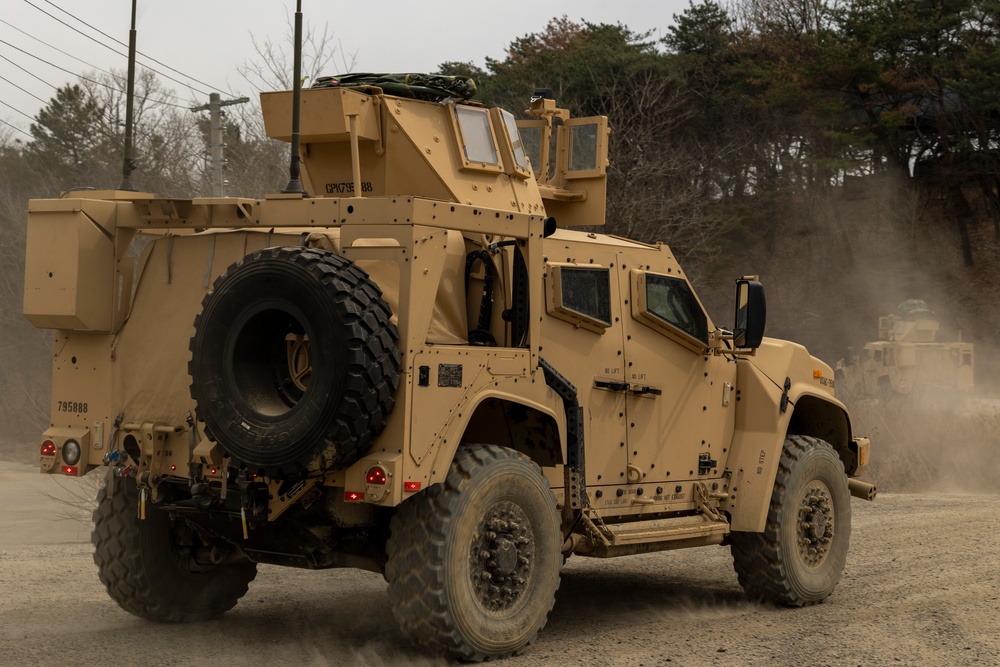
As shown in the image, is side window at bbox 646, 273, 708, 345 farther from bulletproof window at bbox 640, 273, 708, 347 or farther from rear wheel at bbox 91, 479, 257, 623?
rear wheel at bbox 91, 479, 257, 623

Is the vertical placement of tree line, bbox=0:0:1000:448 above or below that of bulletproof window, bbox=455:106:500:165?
above

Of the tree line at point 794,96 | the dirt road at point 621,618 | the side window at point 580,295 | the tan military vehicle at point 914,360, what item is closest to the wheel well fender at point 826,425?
the dirt road at point 621,618

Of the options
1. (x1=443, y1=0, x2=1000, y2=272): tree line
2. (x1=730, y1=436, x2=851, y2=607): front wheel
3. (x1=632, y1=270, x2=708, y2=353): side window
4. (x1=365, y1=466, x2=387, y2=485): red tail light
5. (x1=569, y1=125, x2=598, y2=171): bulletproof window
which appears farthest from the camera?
(x1=443, y1=0, x2=1000, y2=272): tree line

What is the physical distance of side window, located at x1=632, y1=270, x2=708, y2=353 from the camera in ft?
29.3

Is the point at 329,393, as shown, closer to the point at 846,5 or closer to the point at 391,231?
the point at 391,231

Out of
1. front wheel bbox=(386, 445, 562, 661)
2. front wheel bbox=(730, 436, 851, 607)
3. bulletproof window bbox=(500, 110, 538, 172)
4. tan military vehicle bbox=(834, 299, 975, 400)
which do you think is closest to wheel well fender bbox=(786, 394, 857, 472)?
front wheel bbox=(730, 436, 851, 607)

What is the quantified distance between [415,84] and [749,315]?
2.73 metres

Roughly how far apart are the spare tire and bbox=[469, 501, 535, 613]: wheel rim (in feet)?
3.12

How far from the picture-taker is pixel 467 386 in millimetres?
7211

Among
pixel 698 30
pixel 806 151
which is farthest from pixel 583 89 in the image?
pixel 806 151

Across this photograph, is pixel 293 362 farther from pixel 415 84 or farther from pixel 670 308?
pixel 670 308

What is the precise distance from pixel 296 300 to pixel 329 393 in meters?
0.52

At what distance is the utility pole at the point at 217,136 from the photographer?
69.1 ft

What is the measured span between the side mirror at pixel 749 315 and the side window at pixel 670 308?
23cm
